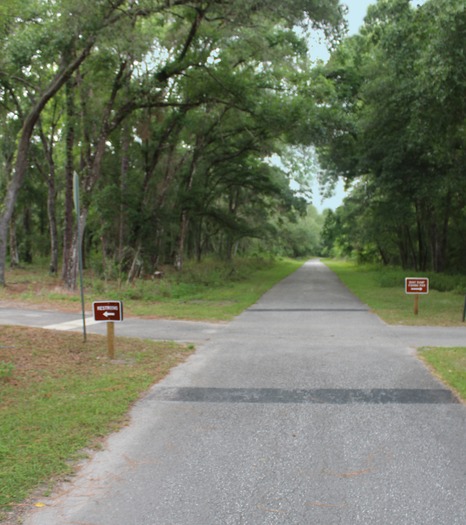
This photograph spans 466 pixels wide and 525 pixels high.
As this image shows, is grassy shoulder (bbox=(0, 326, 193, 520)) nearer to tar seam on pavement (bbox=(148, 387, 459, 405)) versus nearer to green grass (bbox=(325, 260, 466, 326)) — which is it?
tar seam on pavement (bbox=(148, 387, 459, 405))

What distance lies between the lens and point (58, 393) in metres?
5.84

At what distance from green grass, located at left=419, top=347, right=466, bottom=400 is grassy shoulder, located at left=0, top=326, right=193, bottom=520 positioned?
3.74 meters

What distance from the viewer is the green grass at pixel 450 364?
20.5 feet

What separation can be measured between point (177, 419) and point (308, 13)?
1209 centimetres

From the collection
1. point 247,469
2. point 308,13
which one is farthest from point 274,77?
point 247,469

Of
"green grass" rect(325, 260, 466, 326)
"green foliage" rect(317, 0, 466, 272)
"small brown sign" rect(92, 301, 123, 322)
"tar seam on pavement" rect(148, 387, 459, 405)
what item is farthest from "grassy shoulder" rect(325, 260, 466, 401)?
"small brown sign" rect(92, 301, 123, 322)

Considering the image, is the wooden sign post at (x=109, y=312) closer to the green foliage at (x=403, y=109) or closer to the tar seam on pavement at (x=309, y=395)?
the tar seam on pavement at (x=309, y=395)

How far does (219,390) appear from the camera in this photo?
20.2ft

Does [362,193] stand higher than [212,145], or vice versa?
[212,145]

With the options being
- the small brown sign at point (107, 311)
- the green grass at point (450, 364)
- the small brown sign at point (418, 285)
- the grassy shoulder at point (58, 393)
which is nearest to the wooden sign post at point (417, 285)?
the small brown sign at point (418, 285)

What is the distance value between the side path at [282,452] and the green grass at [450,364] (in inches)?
7.5

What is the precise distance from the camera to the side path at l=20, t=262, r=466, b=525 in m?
3.31

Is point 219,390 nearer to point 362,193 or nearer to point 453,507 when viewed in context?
point 453,507

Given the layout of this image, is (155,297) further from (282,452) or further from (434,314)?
(282,452)
